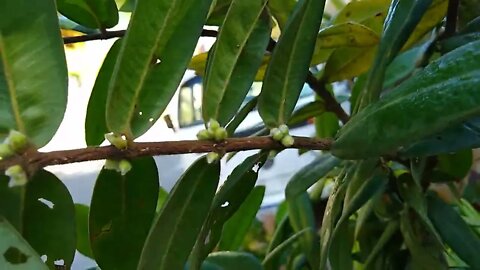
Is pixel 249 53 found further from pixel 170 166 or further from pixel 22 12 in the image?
pixel 170 166

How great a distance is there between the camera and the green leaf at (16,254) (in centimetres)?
31

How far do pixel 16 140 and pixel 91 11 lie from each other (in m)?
0.19

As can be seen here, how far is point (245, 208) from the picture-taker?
0.73m

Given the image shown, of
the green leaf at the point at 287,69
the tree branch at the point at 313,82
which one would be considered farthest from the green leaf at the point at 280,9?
the green leaf at the point at 287,69

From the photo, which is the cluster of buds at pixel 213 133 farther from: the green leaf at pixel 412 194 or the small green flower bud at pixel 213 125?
the green leaf at pixel 412 194

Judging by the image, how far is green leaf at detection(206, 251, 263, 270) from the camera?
→ 0.53m

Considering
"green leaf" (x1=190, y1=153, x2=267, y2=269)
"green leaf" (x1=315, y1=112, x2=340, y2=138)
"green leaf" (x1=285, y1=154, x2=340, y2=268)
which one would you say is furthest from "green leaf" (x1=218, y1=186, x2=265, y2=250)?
"green leaf" (x1=190, y1=153, x2=267, y2=269)

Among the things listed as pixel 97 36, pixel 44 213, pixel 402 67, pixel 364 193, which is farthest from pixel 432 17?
pixel 44 213

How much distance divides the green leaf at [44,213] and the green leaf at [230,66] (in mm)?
92

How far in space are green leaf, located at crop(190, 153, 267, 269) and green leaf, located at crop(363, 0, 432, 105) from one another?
3.2 inches

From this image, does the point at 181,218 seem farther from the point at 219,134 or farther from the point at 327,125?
the point at 327,125

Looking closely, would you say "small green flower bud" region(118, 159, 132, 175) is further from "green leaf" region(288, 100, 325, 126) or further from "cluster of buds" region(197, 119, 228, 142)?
"green leaf" region(288, 100, 325, 126)

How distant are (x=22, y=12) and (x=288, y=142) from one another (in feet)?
0.52

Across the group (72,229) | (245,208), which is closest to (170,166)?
(245,208)
